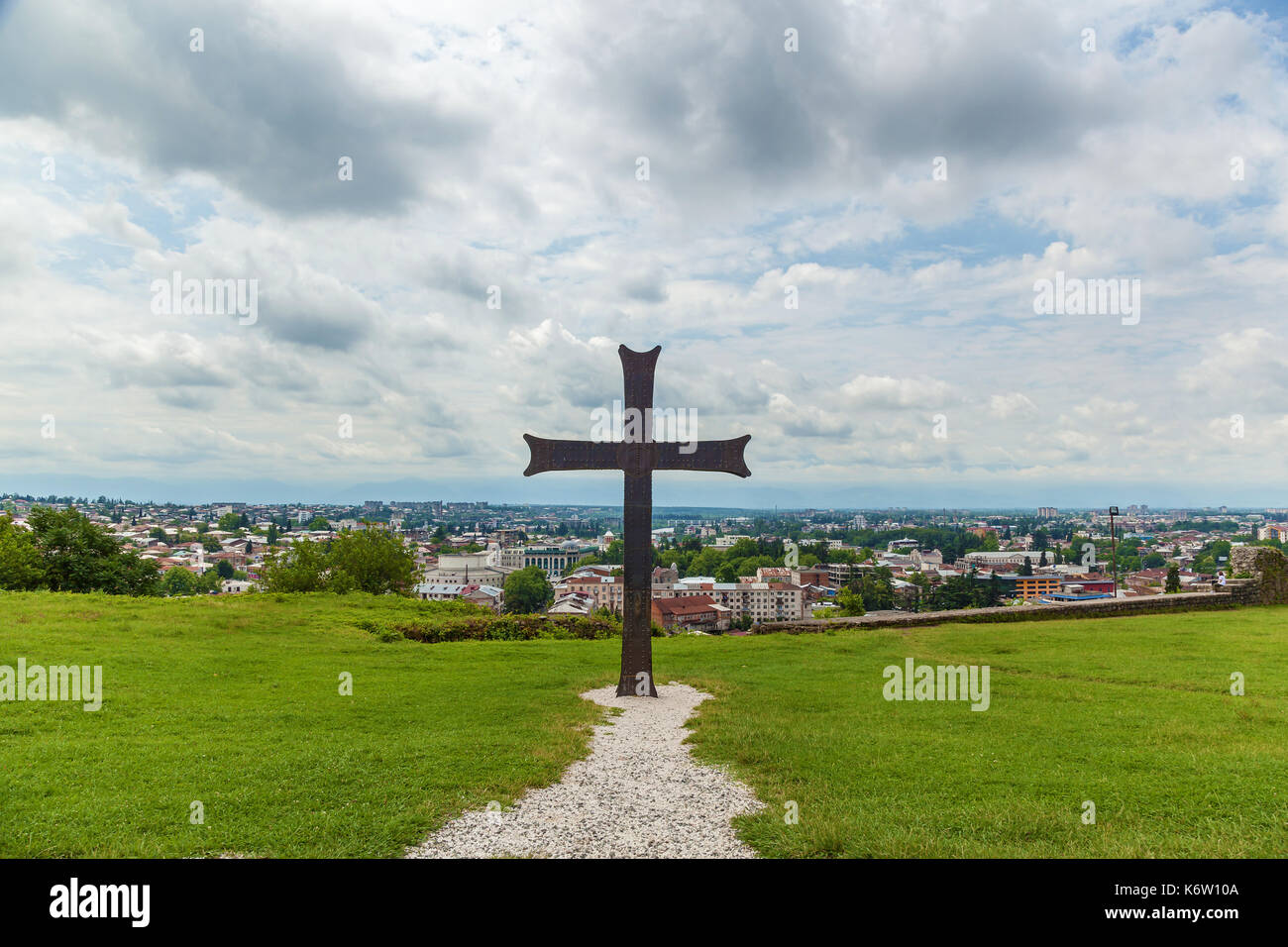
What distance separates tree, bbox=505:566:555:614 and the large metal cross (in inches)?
1415

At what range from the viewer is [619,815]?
5.53 m

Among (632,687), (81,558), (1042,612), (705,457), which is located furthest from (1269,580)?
(81,558)

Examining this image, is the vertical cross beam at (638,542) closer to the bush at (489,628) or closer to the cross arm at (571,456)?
the cross arm at (571,456)

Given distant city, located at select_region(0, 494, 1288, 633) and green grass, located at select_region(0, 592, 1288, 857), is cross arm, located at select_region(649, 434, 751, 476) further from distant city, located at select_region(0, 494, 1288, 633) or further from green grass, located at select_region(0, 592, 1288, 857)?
distant city, located at select_region(0, 494, 1288, 633)

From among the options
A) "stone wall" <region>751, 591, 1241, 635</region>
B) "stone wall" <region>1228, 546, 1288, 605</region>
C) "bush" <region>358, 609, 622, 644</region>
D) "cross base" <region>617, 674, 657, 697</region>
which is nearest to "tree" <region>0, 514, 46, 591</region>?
"bush" <region>358, 609, 622, 644</region>

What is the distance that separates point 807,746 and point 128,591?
2266cm

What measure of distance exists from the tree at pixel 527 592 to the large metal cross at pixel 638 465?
35.9 m

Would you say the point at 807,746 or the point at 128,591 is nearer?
the point at 807,746

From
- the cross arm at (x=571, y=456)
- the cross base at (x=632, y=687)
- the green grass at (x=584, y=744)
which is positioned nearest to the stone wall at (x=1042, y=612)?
the green grass at (x=584, y=744)

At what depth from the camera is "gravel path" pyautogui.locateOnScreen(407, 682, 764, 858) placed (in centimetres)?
486
